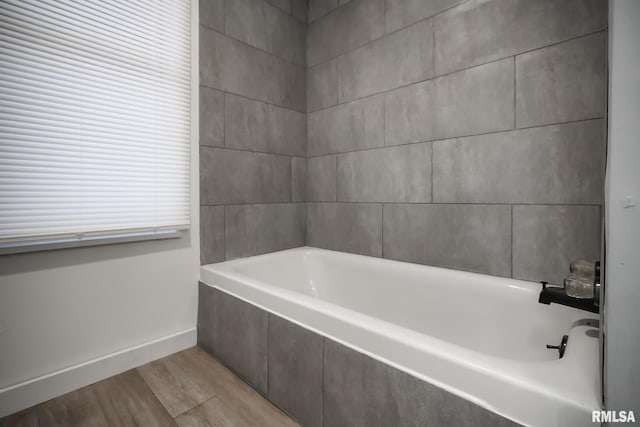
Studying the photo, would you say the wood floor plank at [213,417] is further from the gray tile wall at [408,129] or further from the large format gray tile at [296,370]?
the gray tile wall at [408,129]

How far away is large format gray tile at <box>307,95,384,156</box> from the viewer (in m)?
2.04

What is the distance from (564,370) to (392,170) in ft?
4.55

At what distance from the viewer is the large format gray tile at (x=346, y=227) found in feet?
6.81

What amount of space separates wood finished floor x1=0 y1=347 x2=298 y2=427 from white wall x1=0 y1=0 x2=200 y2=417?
0.09 meters

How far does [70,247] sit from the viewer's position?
1426 millimetres

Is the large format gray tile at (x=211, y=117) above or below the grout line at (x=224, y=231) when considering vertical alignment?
above

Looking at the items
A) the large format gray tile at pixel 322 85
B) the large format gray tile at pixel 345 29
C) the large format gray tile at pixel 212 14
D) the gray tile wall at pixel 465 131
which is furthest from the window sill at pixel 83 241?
the large format gray tile at pixel 345 29

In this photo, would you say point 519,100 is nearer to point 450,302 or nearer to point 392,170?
point 392,170

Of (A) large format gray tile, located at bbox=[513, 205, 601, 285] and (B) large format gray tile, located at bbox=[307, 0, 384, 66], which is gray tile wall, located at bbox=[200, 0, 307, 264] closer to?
(B) large format gray tile, located at bbox=[307, 0, 384, 66]

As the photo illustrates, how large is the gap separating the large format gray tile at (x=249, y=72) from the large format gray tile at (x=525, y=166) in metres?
1.24

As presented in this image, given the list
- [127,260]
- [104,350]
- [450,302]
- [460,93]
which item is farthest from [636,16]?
[104,350]

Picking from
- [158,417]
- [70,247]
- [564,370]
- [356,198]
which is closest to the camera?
[564,370]

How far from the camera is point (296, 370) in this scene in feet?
3.96

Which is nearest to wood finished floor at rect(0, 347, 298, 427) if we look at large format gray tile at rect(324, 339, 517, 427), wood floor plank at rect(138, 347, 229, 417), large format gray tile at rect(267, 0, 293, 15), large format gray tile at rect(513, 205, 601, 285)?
wood floor plank at rect(138, 347, 229, 417)
